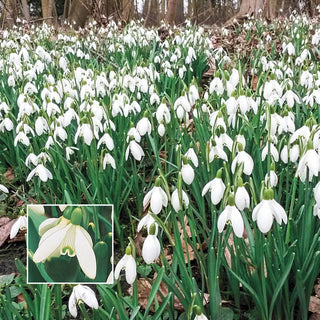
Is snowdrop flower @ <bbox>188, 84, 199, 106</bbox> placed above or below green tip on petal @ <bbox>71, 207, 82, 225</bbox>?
above

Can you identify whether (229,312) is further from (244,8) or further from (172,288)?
(244,8)

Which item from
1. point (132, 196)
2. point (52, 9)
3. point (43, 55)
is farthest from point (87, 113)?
point (52, 9)

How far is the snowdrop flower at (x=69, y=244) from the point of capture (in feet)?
3.43

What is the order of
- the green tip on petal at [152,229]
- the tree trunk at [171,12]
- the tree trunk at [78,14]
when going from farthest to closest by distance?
the tree trunk at [78,14], the tree trunk at [171,12], the green tip on petal at [152,229]

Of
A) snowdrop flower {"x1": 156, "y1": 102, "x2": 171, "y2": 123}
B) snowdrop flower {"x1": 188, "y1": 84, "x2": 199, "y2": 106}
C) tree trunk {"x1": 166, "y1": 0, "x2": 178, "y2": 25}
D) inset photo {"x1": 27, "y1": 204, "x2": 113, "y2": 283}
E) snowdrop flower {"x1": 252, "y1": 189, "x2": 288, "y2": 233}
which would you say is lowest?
inset photo {"x1": 27, "y1": 204, "x2": 113, "y2": 283}

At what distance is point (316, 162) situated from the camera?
1.20 metres

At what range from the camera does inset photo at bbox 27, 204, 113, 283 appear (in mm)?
1048

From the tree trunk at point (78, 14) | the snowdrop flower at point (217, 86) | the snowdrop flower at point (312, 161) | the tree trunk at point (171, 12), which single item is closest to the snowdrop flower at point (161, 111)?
the snowdrop flower at point (217, 86)

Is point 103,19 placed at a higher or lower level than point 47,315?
higher

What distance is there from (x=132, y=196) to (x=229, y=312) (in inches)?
42.6

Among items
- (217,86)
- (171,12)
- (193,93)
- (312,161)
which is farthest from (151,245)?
(171,12)

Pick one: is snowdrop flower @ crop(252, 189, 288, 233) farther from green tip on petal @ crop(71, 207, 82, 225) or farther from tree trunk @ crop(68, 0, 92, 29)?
tree trunk @ crop(68, 0, 92, 29)

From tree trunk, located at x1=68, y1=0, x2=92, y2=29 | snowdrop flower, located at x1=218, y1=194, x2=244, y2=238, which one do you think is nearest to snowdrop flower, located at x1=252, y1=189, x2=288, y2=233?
snowdrop flower, located at x1=218, y1=194, x2=244, y2=238

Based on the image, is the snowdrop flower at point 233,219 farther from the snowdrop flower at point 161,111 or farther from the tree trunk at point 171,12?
the tree trunk at point 171,12
